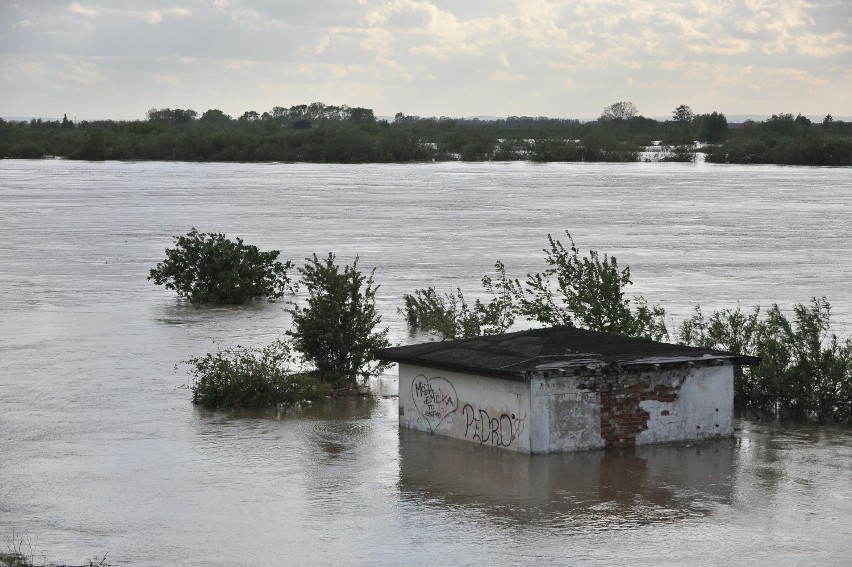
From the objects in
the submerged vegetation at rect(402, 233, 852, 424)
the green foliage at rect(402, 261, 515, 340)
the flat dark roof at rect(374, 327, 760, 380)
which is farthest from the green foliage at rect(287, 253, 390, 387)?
the flat dark roof at rect(374, 327, 760, 380)

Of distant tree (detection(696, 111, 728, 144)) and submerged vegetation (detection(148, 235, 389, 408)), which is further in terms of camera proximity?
distant tree (detection(696, 111, 728, 144))

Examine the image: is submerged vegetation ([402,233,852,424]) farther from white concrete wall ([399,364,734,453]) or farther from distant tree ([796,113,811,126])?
distant tree ([796,113,811,126])

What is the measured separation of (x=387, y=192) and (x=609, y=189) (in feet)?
43.5

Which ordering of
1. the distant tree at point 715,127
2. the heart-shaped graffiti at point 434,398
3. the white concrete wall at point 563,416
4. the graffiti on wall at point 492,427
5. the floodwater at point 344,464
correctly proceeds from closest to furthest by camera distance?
the floodwater at point 344,464, the white concrete wall at point 563,416, the graffiti on wall at point 492,427, the heart-shaped graffiti at point 434,398, the distant tree at point 715,127

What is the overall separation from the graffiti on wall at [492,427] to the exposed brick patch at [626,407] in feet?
3.46

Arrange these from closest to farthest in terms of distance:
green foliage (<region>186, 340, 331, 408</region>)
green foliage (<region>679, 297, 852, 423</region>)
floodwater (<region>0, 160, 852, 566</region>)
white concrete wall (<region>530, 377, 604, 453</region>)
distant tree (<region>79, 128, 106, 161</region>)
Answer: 1. floodwater (<region>0, 160, 852, 566</region>)
2. white concrete wall (<region>530, 377, 604, 453</region>)
3. green foliage (<region>679, 297, 852, 423</region>)
4. green foliage (<region>186, 340, 331, 408</region>)
5. distant tree (<region>79, 128, 106, 161</region>)

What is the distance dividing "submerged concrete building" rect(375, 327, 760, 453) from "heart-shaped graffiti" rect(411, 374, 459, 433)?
12 mm

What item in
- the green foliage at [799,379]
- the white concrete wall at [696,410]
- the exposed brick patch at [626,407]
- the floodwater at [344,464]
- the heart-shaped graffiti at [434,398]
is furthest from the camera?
the green foliage at [799,379]

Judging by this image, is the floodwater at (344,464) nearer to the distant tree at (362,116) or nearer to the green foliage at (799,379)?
the green foliage at (799,379)

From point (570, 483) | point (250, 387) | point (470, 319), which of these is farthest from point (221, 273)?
point (570, 483)

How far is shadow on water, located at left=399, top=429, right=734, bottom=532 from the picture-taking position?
13.0 metres

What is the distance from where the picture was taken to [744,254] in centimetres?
4072

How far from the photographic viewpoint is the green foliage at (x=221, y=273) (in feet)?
102

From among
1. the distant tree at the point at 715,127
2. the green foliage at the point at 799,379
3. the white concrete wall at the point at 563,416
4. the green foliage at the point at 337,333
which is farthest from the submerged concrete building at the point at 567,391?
the distant tree at the point at 715,127
